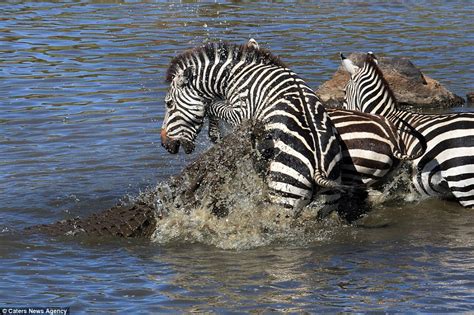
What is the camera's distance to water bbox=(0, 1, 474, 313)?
303 inches

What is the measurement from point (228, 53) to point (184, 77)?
474mm

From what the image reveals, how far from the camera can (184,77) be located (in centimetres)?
968

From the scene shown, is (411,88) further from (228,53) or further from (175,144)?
(175,144)

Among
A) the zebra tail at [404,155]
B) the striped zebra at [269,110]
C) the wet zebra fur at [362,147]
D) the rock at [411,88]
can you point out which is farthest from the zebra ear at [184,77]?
the rock at [411,88]

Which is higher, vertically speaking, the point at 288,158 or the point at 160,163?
the point at 288,158

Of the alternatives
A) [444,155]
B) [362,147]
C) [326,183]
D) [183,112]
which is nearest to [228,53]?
[183,112]

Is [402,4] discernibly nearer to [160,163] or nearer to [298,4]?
[298,4]

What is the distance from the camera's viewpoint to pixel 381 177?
9.78 m

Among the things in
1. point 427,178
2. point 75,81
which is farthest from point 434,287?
point 75,81

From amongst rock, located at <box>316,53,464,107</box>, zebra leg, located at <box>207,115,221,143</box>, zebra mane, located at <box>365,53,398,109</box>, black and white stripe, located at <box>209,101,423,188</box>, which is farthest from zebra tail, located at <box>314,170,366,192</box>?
rock, located at <box>316,53,464,107</box>

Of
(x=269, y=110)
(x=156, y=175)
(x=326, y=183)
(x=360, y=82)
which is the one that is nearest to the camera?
(x=326, y=183)

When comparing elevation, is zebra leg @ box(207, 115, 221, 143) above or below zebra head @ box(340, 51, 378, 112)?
below

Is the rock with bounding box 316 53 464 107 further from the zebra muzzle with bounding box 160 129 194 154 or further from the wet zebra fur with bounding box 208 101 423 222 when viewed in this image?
the zebra muzzle with bounding box 160 129 194 154

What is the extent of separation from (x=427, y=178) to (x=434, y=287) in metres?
2.39
